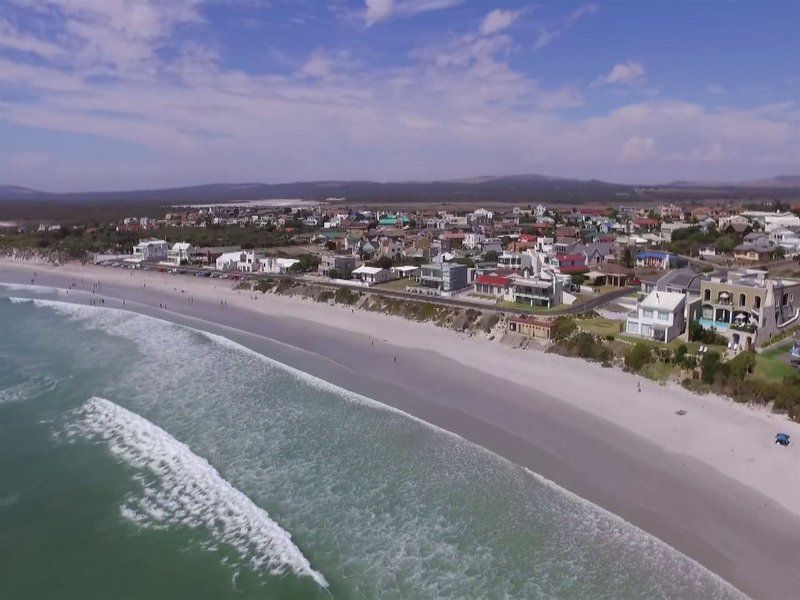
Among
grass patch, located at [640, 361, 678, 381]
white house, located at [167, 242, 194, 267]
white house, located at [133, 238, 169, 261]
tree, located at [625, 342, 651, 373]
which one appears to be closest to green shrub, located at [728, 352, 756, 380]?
grass patch, located at [640, 361, 678, 381]

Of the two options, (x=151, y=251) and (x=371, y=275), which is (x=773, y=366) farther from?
(x=151, y=251)

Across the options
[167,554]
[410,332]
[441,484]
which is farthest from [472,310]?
[167,554]

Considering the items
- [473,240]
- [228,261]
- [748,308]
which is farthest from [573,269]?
[228,261]

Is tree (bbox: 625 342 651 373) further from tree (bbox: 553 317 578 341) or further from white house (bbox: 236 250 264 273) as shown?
white house (bbox: 236 250 264 273)

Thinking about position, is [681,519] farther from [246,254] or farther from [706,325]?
[246,254]

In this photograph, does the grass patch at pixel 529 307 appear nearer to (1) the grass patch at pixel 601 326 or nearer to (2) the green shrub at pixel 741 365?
(1) the grass patch at pixel 601 326

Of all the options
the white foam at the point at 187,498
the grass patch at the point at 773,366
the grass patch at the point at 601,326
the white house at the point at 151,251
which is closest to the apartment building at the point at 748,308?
the grass patch at the point at 773,366

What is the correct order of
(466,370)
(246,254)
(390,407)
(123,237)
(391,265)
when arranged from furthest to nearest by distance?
(123,237) → (246,254) → (391,265) → (466,370) → (390,407)
